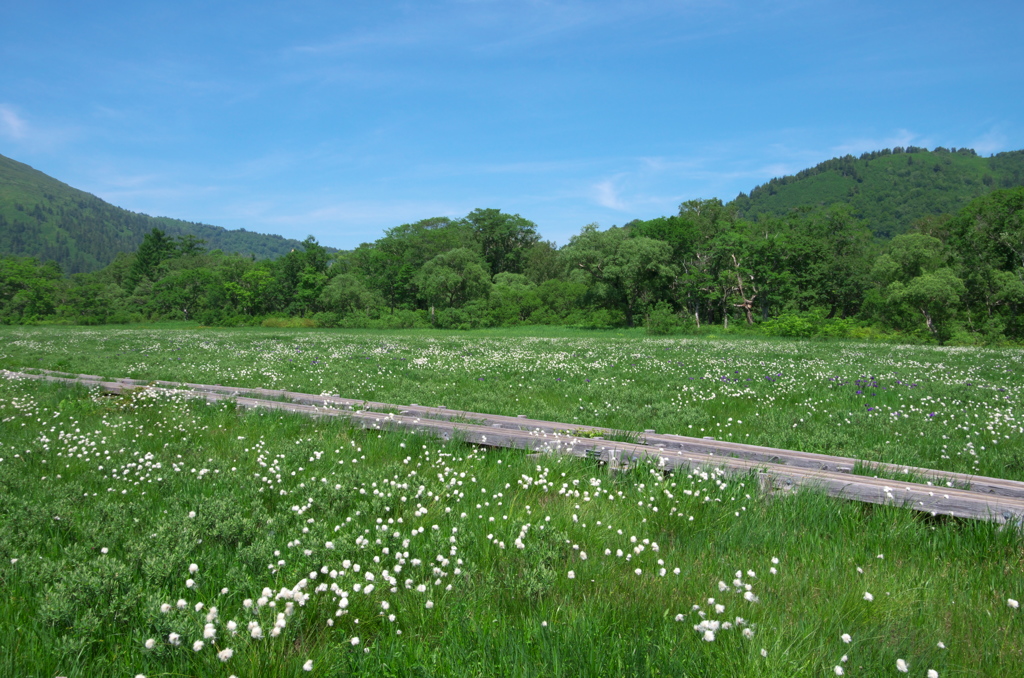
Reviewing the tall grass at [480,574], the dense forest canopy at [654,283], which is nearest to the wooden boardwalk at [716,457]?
the tall grass at [480,574]

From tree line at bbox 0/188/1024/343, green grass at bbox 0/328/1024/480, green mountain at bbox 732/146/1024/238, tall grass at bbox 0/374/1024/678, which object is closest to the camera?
tall grass at bbox 0/374/1024/678

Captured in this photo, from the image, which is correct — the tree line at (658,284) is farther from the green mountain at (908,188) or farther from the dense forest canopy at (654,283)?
the green mountain at (908,188)

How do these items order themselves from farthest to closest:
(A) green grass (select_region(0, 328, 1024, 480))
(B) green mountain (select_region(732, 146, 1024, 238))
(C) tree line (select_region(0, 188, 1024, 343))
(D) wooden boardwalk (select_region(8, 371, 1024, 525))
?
1. (B) green mountain (select_region(732, 146, 1024, 238))
2. (C) tree line (select_region(0, 188, 1024, 343))
3. (A) green grass (select_region(0, 328, 1024, 480))
4. (D) wooden boardwalk (select_region(8, 371, 1024, 525))

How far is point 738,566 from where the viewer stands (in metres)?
3.91

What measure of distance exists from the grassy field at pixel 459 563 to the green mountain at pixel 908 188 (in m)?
137

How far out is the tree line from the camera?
4881 cm

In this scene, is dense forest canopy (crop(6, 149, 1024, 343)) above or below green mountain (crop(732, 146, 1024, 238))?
below

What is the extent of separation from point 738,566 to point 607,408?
6.20 metres

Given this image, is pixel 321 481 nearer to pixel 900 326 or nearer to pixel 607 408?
pixel 607 408

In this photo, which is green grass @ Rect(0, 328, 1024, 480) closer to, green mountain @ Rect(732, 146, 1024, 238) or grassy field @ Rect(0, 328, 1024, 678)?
grassy field @ Rect(0, 328, 1024, 678)

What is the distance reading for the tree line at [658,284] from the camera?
48812mm

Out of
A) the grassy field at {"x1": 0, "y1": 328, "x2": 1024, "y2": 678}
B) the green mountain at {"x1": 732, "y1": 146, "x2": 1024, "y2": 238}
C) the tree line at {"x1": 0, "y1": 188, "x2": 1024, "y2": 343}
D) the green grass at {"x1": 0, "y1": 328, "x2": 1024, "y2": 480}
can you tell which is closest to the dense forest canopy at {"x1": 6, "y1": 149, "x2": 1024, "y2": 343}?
the tree line at {"x1": 0, "y1": 188, "x2": 1024, "y2": 343}

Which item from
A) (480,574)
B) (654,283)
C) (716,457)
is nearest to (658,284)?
(654,283)

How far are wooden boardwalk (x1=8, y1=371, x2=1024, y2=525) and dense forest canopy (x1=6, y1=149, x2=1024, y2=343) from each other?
42.9 m
